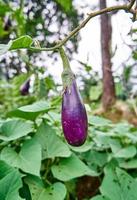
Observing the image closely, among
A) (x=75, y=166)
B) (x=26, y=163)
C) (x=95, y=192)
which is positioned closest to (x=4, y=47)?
(x=26, y=163)

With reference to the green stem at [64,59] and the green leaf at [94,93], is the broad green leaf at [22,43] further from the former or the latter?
the green leaf at [94,93]

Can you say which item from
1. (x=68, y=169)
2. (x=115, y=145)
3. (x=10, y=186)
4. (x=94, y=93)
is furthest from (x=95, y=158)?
(x=94, y=93)

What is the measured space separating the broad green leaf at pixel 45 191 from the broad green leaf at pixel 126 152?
0.41m

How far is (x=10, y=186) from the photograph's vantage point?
33.0 inches

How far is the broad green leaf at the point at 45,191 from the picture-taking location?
1.02 metres

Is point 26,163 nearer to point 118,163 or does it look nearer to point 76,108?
point 76,108

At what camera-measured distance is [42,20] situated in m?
3.30

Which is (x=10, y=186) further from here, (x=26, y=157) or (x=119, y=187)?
(x=119, y=187)

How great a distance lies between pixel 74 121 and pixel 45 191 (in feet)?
1.34

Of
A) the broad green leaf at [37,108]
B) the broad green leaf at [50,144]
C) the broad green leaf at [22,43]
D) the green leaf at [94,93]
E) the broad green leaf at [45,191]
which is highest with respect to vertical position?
the broad green leaf at [22,43]

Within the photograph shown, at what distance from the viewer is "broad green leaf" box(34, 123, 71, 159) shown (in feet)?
3.66

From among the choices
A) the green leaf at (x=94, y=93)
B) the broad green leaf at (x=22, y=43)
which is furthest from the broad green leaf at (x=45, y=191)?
the green leaf at (x=94, y=93)

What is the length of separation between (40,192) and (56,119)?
0.93ft

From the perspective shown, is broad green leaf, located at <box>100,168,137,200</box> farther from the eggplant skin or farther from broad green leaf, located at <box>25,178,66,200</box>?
the eggplant skin
